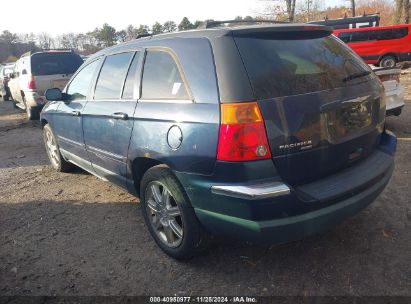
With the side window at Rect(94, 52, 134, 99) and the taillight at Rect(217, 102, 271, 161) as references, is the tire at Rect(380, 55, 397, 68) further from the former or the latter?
the taillight at Rect(217, 102, 271, 161)

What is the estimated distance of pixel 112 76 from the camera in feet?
12.0

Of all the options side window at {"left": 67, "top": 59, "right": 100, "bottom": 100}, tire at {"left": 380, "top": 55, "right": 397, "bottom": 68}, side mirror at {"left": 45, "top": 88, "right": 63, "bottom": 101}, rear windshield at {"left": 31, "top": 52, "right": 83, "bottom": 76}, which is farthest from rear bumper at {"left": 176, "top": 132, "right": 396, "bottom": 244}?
tire at {"left": 380, "top": 55, "right": 397, "bottom": 68}

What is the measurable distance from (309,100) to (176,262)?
1.71 m

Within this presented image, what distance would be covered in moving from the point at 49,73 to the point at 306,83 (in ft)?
28.9

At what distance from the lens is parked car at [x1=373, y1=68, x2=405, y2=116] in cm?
579

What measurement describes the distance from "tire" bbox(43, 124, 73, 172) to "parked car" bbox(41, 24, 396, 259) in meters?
2.53

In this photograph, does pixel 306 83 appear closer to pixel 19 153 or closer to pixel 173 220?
pixel 173 220

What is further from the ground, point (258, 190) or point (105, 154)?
point (258, 190)

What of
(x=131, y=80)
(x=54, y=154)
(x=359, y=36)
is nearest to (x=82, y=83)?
(x=131, y=80)

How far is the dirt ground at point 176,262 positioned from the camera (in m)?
2.64

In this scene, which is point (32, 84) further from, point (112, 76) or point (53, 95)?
point (112, 76)

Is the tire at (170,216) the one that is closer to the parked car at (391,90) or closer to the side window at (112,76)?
the side window at (112,76)

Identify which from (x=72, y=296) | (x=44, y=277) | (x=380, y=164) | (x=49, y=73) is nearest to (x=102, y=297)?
(x=72, y=296)

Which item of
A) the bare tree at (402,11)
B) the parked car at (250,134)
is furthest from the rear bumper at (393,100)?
the bare tree at (402,11)
